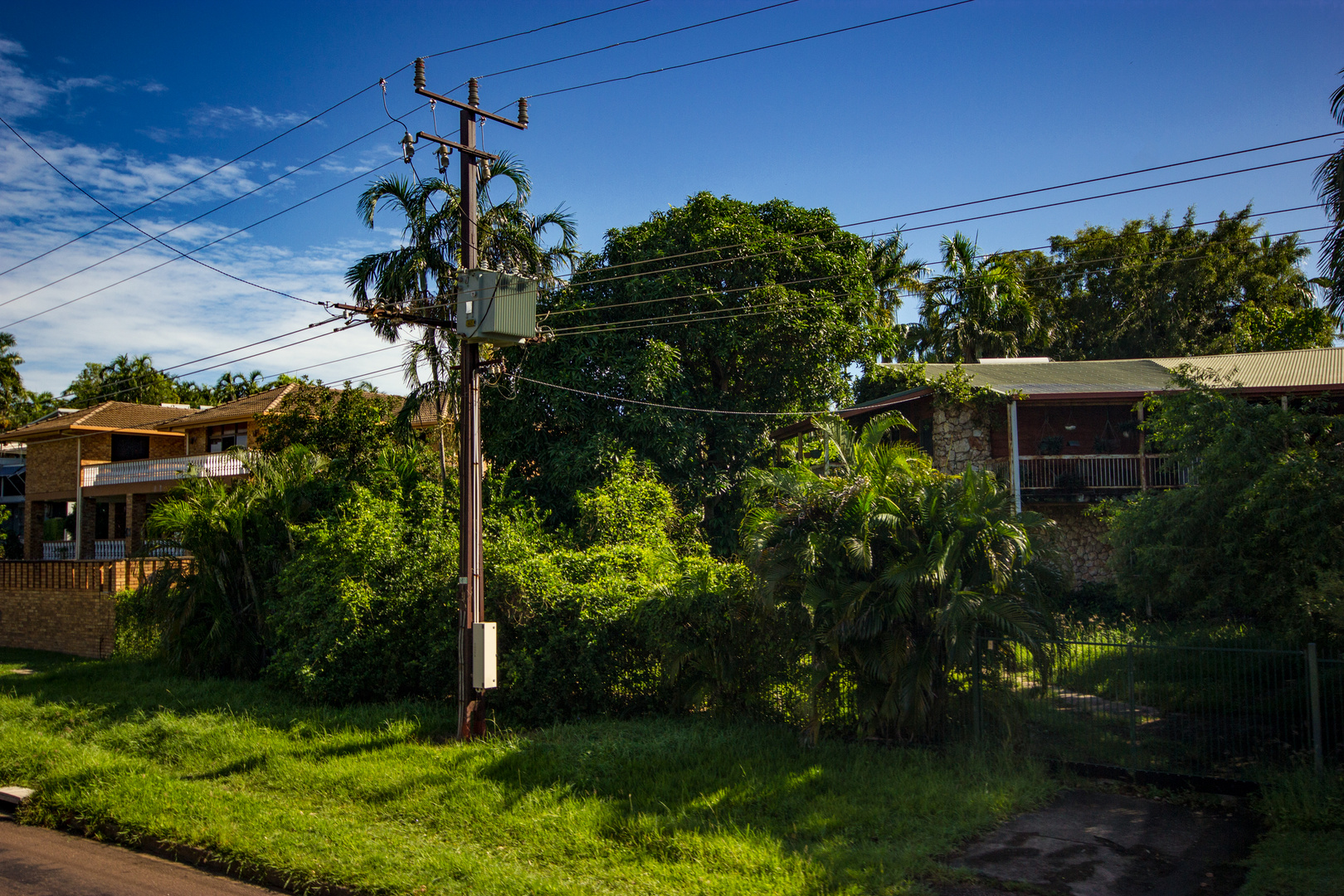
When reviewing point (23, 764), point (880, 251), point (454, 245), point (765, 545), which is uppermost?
point (880, 251)

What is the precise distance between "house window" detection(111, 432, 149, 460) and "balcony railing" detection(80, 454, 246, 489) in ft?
7.83

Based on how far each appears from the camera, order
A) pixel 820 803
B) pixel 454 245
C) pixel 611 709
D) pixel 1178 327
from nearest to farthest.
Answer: pixel 820 803 → pixel 611 709 → pixel 454 245 → pixel 1178 327

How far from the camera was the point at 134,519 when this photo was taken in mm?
34375

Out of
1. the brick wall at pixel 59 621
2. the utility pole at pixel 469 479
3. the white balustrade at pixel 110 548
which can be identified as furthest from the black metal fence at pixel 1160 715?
the white balustrade at pixel 110 548

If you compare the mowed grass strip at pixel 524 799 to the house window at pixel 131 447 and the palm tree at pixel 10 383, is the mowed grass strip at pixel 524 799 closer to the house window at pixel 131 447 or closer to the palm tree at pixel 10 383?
the house window at pixel 131 447

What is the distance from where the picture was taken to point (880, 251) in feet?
104

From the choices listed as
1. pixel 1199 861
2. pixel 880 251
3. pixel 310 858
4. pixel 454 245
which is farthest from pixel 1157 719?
pixel 880 251

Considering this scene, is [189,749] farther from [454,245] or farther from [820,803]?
[454,245]

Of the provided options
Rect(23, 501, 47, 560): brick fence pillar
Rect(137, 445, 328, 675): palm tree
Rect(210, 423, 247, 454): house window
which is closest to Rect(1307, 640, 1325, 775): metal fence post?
Rect(137, 445, 328, 675): palm tree

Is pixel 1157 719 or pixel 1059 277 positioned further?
pixel 1059 277

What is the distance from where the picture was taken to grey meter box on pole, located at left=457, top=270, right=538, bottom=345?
35.5 feet

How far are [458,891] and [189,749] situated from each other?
6.38m

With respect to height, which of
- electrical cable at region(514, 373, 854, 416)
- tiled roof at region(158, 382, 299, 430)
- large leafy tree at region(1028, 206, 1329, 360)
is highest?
large leafy tree at region(1028, 206, 1329, 360)

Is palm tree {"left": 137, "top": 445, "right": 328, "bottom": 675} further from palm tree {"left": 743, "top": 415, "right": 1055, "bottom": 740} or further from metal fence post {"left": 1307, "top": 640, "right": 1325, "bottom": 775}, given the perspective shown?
metal fence post {"left": 1307, "top": 640, "right": 1325, "bottom": 775}
